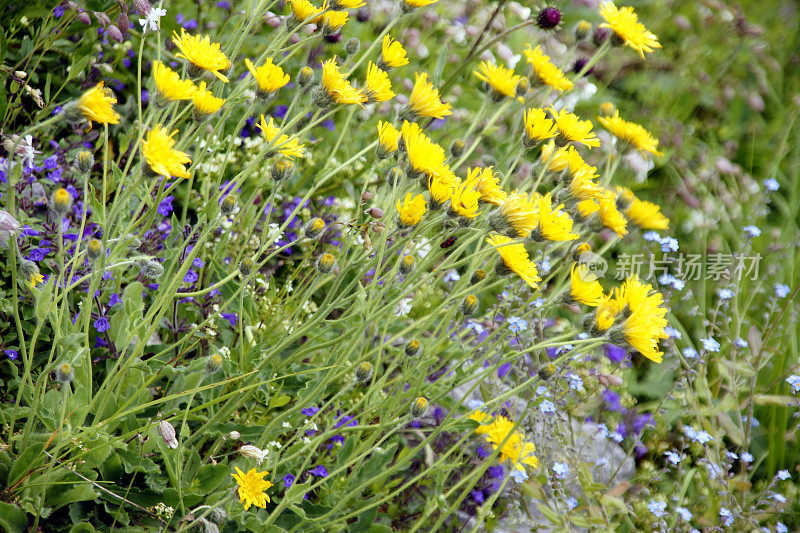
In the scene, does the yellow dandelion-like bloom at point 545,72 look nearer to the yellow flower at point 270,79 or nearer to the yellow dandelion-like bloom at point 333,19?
the yellow dandelion-like bloom at point 333,19

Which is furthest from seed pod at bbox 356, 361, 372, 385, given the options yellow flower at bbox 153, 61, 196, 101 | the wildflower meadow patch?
yellow flower at bbox 153, 61, 196, 101

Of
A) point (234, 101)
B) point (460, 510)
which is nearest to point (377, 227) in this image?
point (234, 101)

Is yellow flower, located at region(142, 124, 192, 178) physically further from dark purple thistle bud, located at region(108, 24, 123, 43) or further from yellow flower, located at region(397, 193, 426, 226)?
dark purple thistle bud, located at region(108, 24, 123, 43)

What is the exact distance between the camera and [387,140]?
63.1 inches

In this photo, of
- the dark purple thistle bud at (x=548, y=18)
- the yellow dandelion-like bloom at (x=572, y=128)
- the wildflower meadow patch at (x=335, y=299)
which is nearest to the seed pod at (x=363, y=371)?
the wildflower meadow patch at (x=335, y=299)

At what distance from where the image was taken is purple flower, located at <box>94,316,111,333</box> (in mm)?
1659

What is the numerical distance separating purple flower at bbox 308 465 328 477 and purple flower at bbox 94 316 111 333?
0.65 m

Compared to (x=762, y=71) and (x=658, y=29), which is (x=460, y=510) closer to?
(x=658, y=29)

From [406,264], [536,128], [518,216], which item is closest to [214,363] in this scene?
[406,264]

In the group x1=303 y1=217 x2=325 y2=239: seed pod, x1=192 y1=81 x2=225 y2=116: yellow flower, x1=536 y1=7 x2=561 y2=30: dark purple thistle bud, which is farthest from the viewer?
x1=536 y1=7 x2=561 y2=30: dark purple thistle bud

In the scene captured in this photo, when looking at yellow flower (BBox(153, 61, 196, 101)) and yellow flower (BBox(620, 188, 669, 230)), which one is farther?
yellow flower (BBox(620, 188, 669, 230))

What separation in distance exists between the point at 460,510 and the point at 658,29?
3812 mm

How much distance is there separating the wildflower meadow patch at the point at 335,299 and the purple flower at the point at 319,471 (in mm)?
25

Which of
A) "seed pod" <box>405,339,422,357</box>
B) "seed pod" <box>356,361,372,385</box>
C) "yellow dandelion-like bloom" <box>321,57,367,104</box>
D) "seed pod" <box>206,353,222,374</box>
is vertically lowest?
"seed pod" <box>206,353,222,374</box>
